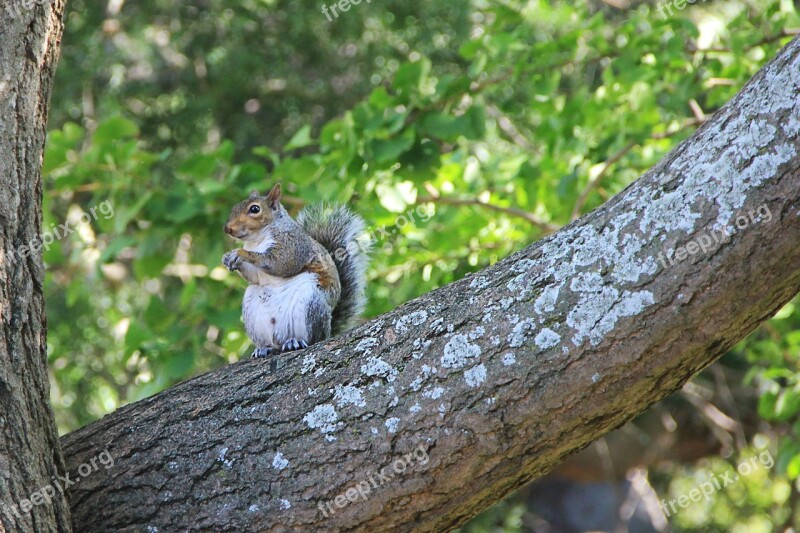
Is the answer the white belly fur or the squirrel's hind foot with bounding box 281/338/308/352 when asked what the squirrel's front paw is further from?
the squirrel's hind foot with bounding box 281/338/308/352

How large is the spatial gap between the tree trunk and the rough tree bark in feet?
0.57

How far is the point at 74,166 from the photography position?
9.46ft

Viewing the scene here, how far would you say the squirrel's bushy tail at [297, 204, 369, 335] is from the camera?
2.55 m

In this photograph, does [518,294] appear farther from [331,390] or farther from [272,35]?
[272,35]

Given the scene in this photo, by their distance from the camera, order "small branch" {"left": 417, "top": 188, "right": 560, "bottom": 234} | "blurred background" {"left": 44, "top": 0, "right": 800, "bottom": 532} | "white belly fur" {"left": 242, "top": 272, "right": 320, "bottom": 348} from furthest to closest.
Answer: "small branch" {"left": 417, "top": 188, "right": 560, "bottom": 234}
"blurred background" {"left": 44, "top": 0, "right": 800, "bottom": 532}
"white belly fur" {"left": 242, "top": 272, "right": 320, "bottom": 348}

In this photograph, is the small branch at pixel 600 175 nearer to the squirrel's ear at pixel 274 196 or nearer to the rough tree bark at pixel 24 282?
the squirrel's ear at pixel 274 196

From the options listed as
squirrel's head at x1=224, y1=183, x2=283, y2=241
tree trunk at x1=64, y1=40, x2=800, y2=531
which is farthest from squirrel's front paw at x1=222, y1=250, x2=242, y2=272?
tree trunk at x1=64, y1=40, x2=800, y2=531

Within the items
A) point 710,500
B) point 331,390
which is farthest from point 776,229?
point 710,500

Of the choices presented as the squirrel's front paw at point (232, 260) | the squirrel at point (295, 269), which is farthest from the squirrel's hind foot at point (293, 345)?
the squirrel's front paw at point (232, 260)

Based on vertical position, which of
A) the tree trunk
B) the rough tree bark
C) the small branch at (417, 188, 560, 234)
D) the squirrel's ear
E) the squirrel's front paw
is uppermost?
the squirrel's ear

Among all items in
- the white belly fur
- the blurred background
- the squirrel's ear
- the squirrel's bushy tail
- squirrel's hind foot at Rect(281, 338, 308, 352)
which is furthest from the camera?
the blurred background

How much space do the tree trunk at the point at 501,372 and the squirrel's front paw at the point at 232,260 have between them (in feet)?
2.46

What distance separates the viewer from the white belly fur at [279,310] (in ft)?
7.56

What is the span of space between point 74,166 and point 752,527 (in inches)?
174
